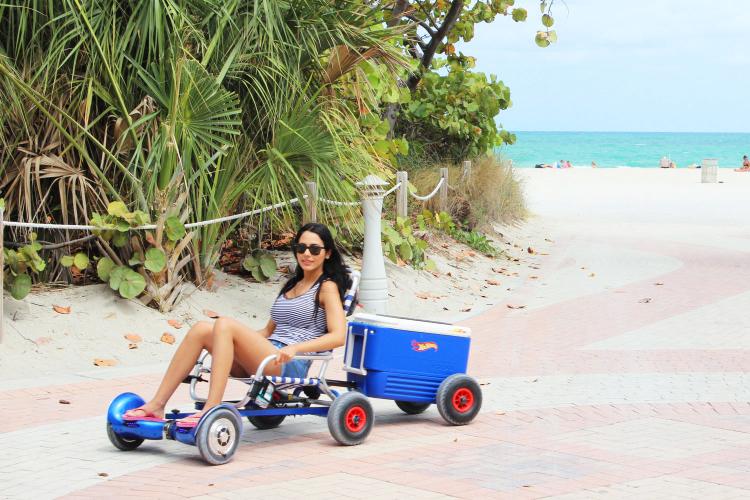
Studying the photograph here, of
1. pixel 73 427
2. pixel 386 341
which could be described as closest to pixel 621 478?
pixel 386 341

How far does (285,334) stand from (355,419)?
63 cm

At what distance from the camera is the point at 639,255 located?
18.3 meters

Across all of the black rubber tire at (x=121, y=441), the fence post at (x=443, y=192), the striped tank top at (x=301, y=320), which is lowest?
the black rubber tire at (x=121, y=441)

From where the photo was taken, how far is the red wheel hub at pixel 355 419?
6395mm

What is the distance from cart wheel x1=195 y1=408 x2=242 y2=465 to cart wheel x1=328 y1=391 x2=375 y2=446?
0.57 metres

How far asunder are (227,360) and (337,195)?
219 inches

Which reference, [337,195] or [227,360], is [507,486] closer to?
[227,360]

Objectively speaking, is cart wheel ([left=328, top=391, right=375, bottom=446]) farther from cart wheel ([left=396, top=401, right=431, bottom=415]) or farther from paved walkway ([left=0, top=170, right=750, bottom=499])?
cart wheel ([left=396, top=401, right=431, bottom=415])

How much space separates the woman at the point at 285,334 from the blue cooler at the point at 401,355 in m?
0.25

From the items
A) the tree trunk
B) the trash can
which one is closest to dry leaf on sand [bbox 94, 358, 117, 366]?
the tree trunk

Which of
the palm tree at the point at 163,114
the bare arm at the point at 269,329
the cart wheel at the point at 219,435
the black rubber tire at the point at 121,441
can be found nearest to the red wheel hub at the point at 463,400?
the bare arm at the point at 269,329

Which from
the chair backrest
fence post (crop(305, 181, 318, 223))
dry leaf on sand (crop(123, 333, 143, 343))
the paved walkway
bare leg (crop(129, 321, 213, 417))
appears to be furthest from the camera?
fence post (crop(305, 181, 318, 223))

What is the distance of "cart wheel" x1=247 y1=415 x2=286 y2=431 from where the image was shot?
22.8ft

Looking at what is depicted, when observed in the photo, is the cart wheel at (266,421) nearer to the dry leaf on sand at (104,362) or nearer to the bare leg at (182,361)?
the bare leg at (182,361)
